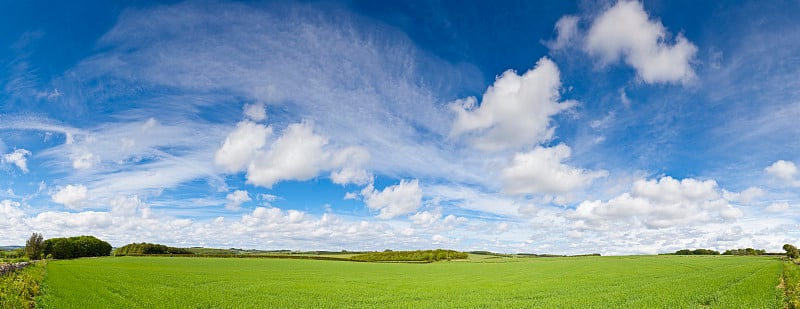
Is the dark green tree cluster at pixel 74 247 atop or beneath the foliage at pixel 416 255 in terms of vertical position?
atop

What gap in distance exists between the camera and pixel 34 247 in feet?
441

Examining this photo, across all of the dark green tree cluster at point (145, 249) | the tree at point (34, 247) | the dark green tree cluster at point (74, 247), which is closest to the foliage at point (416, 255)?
the dark green tree cluster at point (145, 249)

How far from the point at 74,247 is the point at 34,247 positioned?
1819 cm

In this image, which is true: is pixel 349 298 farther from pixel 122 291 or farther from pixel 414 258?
pixel 414 258

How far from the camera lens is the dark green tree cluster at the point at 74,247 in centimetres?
12594

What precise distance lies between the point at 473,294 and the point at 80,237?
506 feet

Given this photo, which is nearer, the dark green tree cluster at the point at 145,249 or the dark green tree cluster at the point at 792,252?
the dark green tree cluster at the point at 792,252

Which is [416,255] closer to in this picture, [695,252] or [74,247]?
[74,247]

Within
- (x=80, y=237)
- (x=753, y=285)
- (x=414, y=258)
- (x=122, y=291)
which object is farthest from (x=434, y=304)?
(x=80, y=237)

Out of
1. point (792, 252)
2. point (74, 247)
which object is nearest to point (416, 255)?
point (74, 247)

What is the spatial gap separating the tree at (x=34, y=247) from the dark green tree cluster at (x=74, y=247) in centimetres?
198

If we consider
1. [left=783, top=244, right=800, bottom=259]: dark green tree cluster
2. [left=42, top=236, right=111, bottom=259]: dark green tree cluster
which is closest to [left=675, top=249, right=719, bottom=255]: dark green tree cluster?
[left=783, top=244, right=800, bottom=259]: dark green tree cluster

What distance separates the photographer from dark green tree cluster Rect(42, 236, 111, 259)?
413ft

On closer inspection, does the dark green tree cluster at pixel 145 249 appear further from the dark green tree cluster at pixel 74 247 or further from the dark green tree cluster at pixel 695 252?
the dark green tree cluster at pixel 695 252
